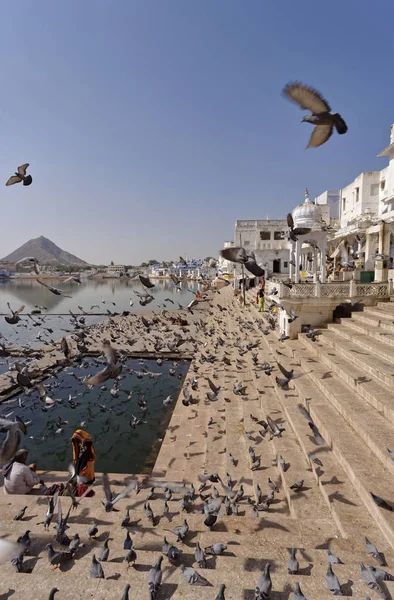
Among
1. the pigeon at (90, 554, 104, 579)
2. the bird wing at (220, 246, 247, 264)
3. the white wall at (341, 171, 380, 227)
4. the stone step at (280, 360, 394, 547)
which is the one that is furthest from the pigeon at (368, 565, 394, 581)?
the white wall at (341, 171, 380, 227)

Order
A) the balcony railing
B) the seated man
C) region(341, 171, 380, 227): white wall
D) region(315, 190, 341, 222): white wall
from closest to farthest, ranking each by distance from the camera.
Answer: the seated man < the balcony railing < region(341, 171, 380, 227): white wall < region(315, 190, 341, 222): white wall

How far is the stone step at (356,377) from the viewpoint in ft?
19.0

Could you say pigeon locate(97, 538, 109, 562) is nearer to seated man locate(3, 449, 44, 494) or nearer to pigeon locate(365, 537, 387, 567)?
seated man locate(3, 449, 44, 494)

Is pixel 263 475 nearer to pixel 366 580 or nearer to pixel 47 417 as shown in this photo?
pixel 366 580

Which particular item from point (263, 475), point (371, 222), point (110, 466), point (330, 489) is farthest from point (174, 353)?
point (371, 222)

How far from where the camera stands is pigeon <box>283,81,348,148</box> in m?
5.20

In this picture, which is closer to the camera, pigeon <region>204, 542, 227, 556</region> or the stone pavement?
the stone pavement

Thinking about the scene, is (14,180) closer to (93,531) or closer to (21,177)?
(21,177)

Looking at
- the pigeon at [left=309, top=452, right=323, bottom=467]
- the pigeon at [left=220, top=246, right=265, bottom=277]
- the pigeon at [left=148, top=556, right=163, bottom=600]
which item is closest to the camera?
the pigeon at [left=148, top=556, right=163, bottom=600]

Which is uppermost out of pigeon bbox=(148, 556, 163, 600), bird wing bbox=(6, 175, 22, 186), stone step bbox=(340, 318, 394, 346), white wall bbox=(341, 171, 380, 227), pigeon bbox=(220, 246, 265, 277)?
white wall bbox=(341, 171, 380, 227)

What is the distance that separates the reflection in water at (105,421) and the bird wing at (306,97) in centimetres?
822

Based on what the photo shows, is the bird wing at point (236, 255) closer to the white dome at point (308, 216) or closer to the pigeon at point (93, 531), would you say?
the pigeon at point (93, 531)

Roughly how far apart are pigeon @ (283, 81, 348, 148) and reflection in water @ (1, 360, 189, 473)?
8029mm

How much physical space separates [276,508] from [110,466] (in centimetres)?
473
